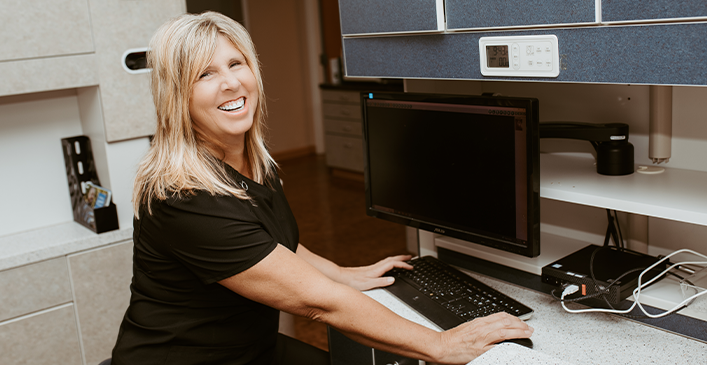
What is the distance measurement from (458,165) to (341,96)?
3.99 metres

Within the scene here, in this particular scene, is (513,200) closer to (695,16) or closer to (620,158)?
(620,158)

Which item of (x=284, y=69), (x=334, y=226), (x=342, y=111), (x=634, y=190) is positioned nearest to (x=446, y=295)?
(x=634, y=190)

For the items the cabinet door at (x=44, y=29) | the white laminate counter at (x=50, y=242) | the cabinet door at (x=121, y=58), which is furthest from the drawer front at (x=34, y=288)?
the cabinet door at (x=44, y=29)

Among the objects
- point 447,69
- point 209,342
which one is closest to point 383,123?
point 447,69

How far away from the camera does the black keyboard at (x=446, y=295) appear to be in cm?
124

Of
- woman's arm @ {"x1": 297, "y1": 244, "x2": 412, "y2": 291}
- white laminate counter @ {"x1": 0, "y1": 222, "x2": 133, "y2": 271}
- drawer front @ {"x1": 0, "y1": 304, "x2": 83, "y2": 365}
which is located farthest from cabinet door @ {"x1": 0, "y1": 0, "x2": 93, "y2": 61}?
woman's arm @ {"x1": 297, "y1": 244, "x2": 412, "y2": 291}

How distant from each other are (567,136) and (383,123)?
0.43 metres

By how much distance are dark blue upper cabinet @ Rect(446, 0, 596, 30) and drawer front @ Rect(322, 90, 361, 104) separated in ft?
12.3

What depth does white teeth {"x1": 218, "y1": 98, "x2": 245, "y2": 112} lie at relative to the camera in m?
1.24

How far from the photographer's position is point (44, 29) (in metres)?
1.86

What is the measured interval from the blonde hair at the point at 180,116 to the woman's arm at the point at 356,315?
17 cm

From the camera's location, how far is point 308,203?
16.0 feet

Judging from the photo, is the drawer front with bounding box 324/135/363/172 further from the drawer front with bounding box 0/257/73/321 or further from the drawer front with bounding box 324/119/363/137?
the drawer front with bounding box 0/257/73/321

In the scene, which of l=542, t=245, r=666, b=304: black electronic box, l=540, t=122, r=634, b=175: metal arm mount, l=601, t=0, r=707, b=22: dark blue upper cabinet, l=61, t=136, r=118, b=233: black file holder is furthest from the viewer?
l=61, t=136, r=118, b=233: black file holder
